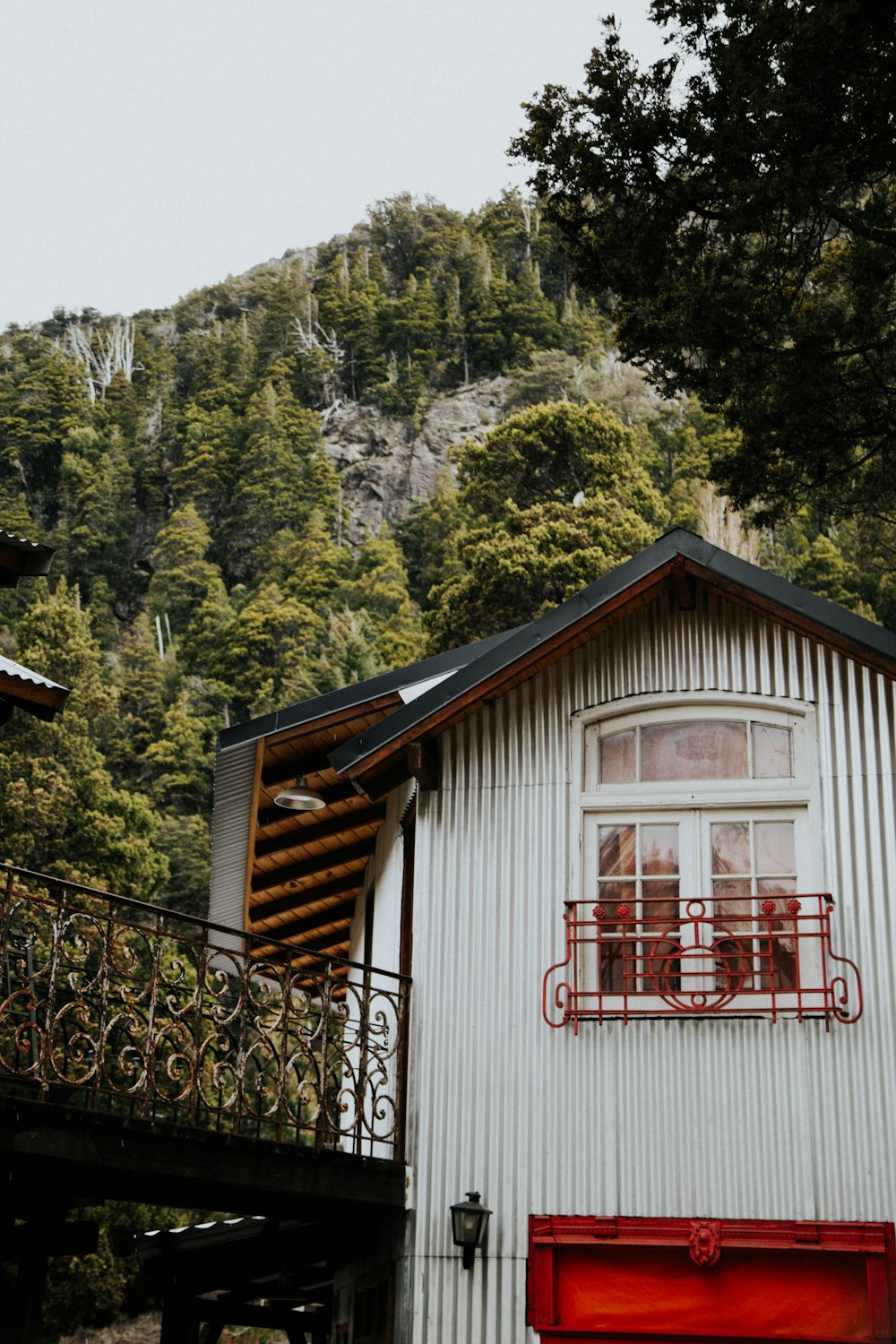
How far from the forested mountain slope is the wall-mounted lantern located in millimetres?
27197

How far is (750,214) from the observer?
438 inches

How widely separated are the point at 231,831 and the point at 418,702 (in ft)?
11.9

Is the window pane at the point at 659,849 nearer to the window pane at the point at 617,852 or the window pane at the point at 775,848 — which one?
the window pane at the point at 617,852

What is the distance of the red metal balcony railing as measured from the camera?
355 inches

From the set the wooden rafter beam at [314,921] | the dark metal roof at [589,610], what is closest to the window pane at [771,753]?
the dark metal roof at [589,610]

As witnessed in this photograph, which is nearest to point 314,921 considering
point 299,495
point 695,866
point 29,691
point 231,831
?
point 231,831

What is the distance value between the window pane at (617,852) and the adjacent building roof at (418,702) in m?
1.18

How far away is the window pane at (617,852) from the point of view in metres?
9.71

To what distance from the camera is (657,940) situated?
30.7ft

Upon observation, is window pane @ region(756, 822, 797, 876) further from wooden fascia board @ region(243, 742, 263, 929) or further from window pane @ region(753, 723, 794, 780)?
wooden fascia board @ region(243, 742, 263, 929)

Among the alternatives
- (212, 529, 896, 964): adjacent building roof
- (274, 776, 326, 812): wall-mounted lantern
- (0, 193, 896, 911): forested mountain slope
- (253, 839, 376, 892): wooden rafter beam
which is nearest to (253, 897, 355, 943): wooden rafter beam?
(253, 839, 376, 892): wooden rafter beam

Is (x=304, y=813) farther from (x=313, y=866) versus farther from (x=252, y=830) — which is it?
(x=313, y=866)

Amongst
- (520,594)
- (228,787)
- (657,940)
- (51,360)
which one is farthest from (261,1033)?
(51,360)

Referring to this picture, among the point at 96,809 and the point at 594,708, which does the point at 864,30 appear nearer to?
the point at 594,708
